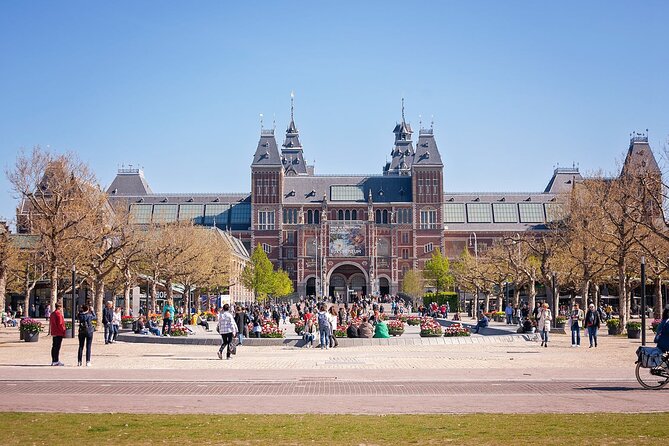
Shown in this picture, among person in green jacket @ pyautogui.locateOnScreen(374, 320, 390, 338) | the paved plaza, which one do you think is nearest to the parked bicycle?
the paved plaza

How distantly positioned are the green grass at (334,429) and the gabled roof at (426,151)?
4785 inches

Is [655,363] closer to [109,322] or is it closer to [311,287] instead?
[109,322]

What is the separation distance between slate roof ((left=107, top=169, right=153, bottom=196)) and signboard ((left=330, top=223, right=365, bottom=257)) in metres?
34.3

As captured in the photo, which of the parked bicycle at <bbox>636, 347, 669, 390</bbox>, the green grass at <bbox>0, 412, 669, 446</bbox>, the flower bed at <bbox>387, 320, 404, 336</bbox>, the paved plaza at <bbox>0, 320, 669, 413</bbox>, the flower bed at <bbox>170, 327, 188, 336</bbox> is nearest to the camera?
the green grass at <bbox>0, 412, 669, 446</bbox>

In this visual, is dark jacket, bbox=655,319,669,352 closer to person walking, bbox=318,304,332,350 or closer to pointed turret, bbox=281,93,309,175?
person walking, bbox=318,304,332,350

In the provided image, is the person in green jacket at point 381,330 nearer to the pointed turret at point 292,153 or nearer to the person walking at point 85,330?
the person walking at point 85,330

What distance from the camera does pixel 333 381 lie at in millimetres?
20062

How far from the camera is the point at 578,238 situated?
172 ft

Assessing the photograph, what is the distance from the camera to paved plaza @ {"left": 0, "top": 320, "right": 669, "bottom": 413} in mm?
15461

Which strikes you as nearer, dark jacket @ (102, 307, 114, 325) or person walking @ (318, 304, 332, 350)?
person walking @ (318, 304, 332, 350)

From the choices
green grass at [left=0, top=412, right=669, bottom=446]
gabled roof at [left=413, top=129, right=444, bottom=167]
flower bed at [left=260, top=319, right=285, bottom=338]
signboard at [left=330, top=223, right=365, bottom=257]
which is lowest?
green grass at [left=0, top=412, right=669, bottom=446]

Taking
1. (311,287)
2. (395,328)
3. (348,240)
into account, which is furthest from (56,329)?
(311,287)

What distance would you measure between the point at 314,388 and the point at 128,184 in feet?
431

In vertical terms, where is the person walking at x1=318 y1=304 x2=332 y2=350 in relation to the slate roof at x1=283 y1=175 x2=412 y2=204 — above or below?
below
